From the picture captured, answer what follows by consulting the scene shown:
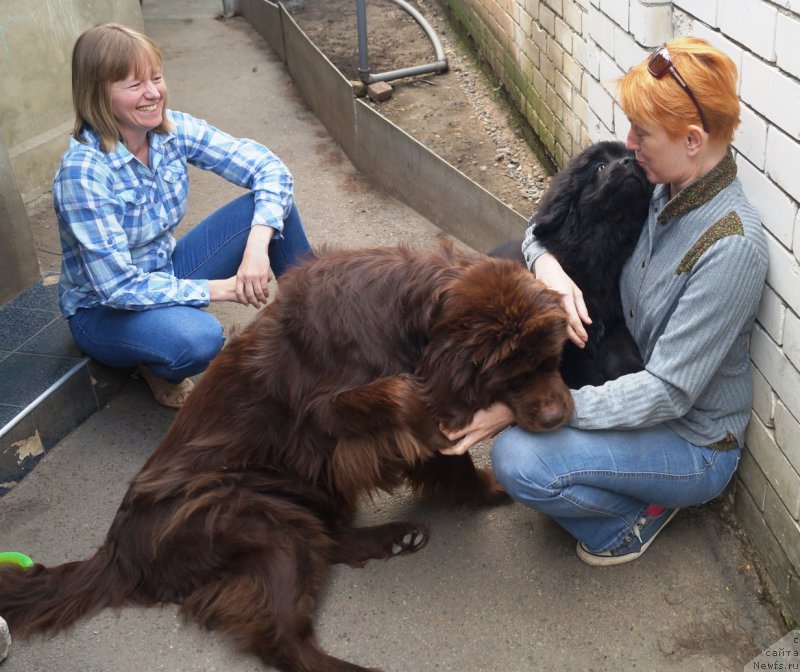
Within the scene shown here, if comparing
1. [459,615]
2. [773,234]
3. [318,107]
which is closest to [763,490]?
[773,234]

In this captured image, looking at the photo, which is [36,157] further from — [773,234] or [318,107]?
[773,234]

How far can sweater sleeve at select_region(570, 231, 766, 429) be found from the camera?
95.0 inches

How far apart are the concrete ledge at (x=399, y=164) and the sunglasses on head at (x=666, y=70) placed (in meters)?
2.08

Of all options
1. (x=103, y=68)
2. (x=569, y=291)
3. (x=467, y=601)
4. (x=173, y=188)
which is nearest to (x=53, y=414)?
(x=173, y=188)

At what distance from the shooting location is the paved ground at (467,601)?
2621mm

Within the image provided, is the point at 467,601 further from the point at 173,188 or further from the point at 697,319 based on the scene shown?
the point at 173,188

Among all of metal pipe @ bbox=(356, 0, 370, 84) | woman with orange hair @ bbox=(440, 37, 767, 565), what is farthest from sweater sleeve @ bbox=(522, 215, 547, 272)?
metal pipe @ bbox=(356, 0, 370, 84)

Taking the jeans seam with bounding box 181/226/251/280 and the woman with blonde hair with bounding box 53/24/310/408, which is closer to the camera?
the woman with blonde hair with bounding box 53/24/310/408

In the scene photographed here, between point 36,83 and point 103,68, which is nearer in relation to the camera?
point 103,68

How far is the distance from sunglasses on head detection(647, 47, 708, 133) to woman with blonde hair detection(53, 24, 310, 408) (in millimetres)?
1395

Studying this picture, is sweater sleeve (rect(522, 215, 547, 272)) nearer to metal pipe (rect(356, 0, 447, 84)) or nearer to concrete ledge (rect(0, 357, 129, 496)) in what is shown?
concrete ledge (rect(0, 357, 129, 496))

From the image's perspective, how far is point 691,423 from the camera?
2676mm

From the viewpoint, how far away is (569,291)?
2.90 meters

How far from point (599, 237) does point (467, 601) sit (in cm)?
123
